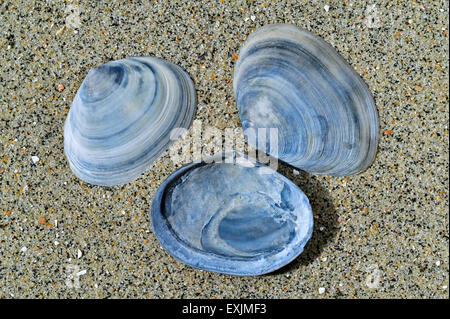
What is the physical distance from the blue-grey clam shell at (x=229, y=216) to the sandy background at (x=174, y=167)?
0.10 m

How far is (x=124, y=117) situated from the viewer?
163 cm

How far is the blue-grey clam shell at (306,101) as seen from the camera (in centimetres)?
161

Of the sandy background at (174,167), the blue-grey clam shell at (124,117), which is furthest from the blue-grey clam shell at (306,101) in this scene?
the blue-grey clam shell at (124,117)

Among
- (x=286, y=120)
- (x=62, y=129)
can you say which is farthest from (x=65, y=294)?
(x=286, y=120)

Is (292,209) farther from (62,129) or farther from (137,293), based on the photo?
(62,129)

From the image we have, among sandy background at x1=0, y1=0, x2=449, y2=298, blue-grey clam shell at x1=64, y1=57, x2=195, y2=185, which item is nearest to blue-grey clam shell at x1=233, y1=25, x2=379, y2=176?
sandy background at x1=0, y1=0, x2=449, y2=298

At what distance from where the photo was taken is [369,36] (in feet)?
5.56

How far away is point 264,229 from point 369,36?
848 millimetres

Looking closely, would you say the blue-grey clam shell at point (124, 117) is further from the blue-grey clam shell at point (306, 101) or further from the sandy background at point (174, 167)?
the blue-grey clam shell at point (306, 101)

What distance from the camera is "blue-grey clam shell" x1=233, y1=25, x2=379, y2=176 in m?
1.61

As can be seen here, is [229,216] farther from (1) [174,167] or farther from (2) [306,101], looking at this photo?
(2) [306,101]

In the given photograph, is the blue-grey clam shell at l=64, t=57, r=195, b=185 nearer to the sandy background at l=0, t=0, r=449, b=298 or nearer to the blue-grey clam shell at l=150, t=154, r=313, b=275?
the sandy background at l=0, t=0, r=449, b=298

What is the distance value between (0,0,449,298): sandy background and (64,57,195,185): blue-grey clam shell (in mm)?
64

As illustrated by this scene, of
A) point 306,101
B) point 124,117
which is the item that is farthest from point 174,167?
point 306,101
